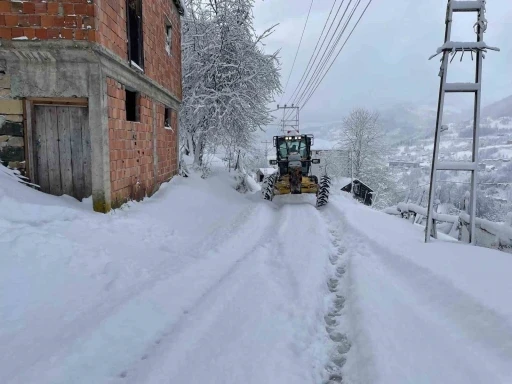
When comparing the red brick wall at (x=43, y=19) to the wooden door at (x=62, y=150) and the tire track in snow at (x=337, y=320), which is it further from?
the tire track in snow at (x=337, y=320)

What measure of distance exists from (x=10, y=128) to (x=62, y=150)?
89 cm

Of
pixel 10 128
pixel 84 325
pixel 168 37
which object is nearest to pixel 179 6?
pixel 168 37

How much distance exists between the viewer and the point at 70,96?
587cm

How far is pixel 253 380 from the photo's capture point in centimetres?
231

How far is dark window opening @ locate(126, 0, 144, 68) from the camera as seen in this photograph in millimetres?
7758

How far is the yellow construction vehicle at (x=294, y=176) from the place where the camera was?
1191cm

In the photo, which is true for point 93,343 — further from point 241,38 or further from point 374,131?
point 374,131

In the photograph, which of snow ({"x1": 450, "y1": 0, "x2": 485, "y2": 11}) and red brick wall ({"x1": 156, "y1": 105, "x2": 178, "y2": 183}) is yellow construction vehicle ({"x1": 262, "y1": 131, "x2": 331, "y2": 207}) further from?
snow ({"x1": 450, "y1": 0, "x2": 485, "y2": 11})

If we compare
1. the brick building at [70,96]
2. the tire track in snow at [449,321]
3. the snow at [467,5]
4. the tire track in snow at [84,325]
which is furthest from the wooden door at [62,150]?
the snow at [467,5]

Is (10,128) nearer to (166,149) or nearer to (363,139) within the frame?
(166,149)

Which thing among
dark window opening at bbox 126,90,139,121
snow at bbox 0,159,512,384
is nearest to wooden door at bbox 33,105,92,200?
snow at bbox 0,159,512,384

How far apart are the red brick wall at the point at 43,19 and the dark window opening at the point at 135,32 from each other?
6.31 feet

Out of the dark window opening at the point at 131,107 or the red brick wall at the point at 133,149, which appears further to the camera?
the dark window opening at the point at 131,107

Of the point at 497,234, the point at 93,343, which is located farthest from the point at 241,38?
the point at 93,343
